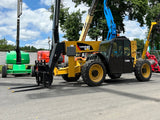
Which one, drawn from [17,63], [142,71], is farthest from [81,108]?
[17,63]

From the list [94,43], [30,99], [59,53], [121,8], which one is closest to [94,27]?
[121,8]

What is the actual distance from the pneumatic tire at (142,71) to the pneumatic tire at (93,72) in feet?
7.25

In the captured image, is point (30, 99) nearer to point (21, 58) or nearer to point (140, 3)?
point (21, 58)

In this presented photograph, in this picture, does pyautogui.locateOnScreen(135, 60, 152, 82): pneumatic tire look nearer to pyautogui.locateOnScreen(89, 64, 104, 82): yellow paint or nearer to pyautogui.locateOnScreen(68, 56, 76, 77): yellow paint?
pyautogui.locateOnScreen(89, 64, 104, 82): yellow paint

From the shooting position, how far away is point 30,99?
5.50m

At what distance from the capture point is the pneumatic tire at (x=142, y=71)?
29.8 feet

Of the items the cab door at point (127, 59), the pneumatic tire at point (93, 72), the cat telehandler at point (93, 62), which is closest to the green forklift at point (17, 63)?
the cat telehandler at point (93, 62)

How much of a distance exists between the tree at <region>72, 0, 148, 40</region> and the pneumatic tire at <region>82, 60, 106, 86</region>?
1522 cm

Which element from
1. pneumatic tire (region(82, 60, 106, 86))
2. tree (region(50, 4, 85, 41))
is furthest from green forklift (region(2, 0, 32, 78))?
tree (region(50, 4, 85, 41))

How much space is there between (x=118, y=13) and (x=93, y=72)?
19.5 m

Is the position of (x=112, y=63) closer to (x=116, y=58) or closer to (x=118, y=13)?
(x=116, y=58)

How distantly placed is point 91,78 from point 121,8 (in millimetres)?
20115

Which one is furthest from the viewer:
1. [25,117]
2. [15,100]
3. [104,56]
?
[104,56]

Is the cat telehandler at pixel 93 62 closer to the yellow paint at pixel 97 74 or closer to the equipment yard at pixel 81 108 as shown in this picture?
the yellow paint at pixel 97 74
